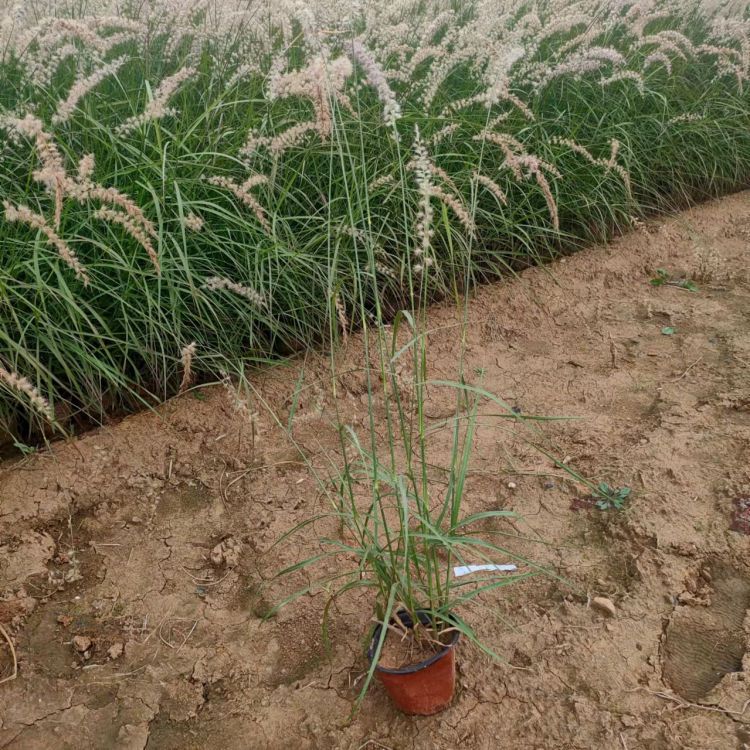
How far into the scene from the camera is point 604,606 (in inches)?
75.0

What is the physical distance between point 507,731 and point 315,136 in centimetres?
240

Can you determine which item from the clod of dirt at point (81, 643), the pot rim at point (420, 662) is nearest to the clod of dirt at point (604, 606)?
the pot rim at point (420, 662)

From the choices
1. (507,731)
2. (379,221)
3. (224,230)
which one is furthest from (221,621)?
(379,221)

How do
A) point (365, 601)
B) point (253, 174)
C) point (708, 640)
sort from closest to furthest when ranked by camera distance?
point (708, 640) < point (365, 601) < point (253, 174)

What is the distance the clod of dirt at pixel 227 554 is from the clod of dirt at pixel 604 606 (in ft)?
3.45

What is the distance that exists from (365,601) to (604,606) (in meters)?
0.65

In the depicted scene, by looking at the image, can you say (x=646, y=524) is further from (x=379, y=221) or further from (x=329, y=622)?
(x=379, y=221)

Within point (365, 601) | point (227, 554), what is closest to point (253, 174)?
point (227, 554)

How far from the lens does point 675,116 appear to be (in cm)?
416

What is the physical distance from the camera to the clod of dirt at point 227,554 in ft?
7.12

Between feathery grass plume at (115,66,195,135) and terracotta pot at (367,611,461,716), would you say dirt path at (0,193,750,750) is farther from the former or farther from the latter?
feathery grass plume at (115,66,195,135)

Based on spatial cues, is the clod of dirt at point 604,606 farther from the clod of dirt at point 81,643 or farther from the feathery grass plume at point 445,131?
the feathery grass plume at point 445,131

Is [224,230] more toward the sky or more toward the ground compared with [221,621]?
more toward the sky

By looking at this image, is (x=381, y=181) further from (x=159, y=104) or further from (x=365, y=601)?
(x=365, y=601)
